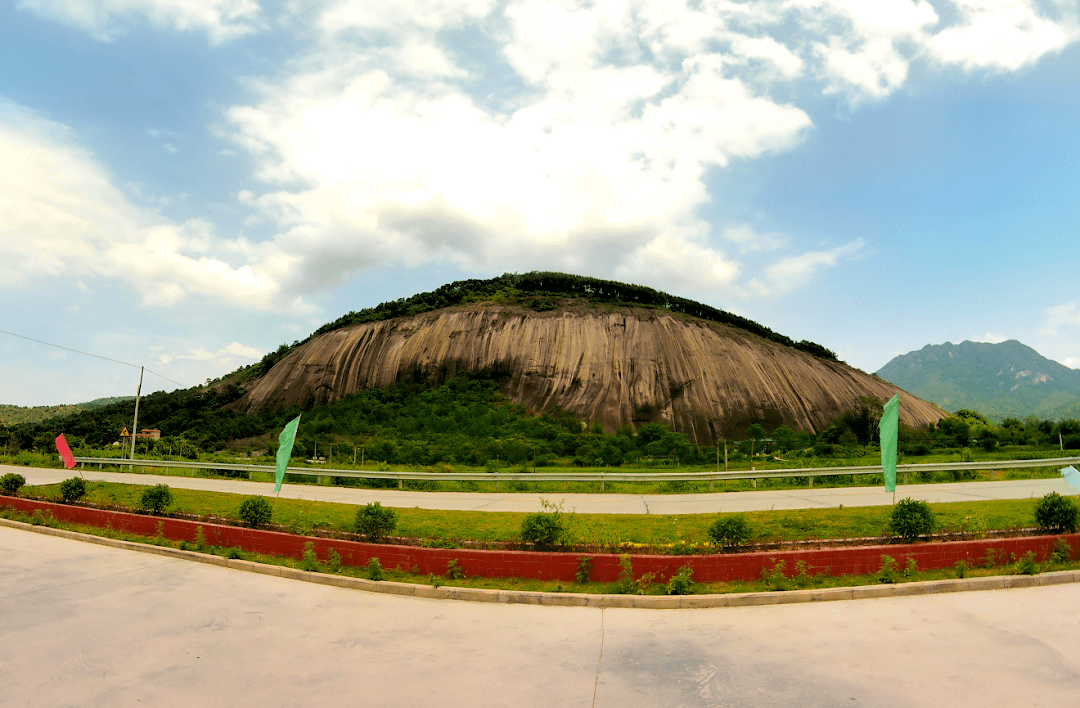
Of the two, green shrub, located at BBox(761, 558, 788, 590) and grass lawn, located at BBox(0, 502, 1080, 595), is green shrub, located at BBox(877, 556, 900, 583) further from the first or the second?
green shrub, located at BBox(761, 558, 788, 590)

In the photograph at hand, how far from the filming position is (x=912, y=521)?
10.4 meters

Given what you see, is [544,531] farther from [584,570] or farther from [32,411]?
[32,411]

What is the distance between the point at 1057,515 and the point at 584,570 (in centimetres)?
859

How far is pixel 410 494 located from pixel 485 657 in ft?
50.4

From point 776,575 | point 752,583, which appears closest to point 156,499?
point 752,583

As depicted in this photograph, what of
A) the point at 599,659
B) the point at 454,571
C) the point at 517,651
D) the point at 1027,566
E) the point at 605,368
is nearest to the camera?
the point at 599,659

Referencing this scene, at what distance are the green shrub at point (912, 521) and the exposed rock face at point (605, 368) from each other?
103ft

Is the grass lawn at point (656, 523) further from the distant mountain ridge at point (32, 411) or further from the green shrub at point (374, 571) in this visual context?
the distant mountain ridge at point (32, 411)

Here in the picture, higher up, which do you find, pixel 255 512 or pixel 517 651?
pixel 255 512

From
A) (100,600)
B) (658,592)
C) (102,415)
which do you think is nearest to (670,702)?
(658,592)

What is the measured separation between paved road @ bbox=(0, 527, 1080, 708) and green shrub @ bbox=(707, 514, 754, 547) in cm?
167

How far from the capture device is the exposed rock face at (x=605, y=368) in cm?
4341

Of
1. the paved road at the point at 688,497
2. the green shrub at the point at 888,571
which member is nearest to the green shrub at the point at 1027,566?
the green shrub at the point at 888,571

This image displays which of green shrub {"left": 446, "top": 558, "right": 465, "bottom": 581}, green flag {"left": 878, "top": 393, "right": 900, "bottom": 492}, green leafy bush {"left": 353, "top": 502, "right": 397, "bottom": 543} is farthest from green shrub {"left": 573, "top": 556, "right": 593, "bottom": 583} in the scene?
green flag {"left": 878, "top": 393, "right": 900, "bottom": 492}
